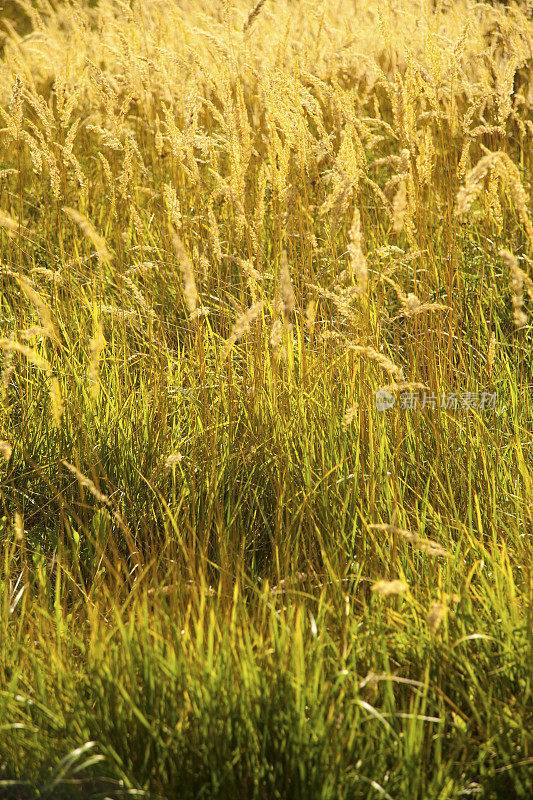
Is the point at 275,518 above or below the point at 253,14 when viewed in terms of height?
below

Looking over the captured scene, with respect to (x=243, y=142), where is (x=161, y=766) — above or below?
below

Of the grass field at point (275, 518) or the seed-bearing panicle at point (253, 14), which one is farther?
the seed-bearing panicle at point (253, 14)

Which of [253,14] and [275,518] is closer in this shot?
[275,518]

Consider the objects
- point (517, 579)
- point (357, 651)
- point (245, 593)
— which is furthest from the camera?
point (245, 593)

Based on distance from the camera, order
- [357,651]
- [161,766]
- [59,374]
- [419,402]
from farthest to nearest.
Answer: [59,374] → [419,402] → [357,651] → [161,766]

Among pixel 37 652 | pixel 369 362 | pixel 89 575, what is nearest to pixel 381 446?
pixel 369 362

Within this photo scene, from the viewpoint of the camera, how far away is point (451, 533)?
1758 millimetres

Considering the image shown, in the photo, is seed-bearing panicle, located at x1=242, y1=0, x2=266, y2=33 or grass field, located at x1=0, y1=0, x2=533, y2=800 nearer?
grass field, located at x1=0, y1=0, x2=533, y2=800

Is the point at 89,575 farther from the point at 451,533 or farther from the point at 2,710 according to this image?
the point at 451,533

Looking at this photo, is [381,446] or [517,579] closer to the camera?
[517,579]

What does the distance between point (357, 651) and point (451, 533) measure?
572mm

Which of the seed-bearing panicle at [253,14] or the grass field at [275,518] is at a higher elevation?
the seed-bearing panicle at [253,14]

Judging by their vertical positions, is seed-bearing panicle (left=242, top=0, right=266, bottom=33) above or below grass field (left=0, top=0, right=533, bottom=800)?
above

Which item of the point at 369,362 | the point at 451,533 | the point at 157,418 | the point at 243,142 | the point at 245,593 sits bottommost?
the point at 245,593
